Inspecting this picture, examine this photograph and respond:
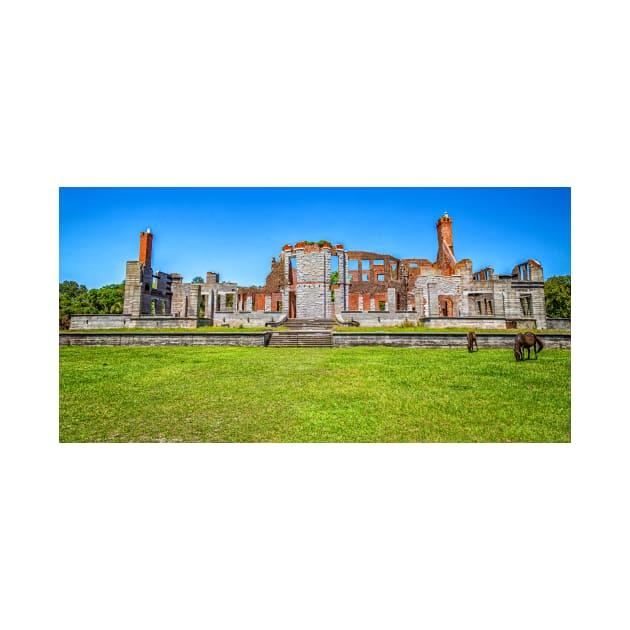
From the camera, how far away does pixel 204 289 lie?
103 feet

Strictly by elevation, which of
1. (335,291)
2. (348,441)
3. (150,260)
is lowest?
(348,441)

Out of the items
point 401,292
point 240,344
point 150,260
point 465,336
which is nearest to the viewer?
point 465,336

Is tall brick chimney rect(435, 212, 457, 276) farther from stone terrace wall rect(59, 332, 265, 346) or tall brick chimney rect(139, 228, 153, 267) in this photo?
tall brick chimney rect(139, 228, 153, 267)

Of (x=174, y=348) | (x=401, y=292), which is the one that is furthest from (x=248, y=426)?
(x=401, y=292)

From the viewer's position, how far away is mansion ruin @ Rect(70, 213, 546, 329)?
757 inches

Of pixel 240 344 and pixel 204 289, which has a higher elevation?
pixel 204 289

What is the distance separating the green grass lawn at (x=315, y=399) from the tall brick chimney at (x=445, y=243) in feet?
60.3

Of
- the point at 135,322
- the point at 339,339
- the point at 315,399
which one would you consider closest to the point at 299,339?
the point at 339,339

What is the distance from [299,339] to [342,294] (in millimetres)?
14588

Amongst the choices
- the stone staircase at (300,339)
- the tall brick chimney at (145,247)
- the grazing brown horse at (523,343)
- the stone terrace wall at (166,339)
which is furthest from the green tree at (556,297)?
the tall brick chimney at (145,247)

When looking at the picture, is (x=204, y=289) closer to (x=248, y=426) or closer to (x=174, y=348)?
(x=174, y=348)

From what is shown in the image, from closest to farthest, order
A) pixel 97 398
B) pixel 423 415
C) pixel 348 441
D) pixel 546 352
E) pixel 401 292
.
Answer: pixel 348 441
pixel 423 415
pixel 97 398
pixel 546 352
pixel 401 292

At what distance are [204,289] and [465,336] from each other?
23.9m

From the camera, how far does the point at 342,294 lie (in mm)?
28484
